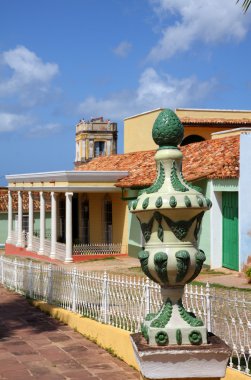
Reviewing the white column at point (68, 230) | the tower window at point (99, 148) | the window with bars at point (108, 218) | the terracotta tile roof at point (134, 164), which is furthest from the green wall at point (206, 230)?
the tower window at point (99, 148)

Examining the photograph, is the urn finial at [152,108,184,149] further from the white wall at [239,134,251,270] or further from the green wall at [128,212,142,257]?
the green wall at [128,212,142,257]

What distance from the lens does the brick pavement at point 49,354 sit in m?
7.09

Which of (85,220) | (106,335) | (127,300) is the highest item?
(85,220)

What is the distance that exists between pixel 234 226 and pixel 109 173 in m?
7.03

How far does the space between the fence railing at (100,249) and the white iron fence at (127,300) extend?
8445 mm

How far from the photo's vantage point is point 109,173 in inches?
879

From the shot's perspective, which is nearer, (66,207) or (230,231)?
(230,231)

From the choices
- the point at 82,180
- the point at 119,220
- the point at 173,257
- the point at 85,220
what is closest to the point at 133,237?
the point at 119,220

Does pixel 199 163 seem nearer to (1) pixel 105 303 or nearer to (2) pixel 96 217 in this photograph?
(2) pixel 96 217

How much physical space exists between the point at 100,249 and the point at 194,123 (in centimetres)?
760

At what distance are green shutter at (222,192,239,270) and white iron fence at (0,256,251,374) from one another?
3.75 metres

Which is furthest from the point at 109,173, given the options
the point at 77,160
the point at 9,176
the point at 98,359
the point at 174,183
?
the point at 77,160

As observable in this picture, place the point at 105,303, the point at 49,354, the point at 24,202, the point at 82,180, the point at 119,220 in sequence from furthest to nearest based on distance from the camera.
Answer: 1. the point at 24,202
2. the point at 119,220
3. the point at 82,180
4. the point at 105,303
5. the point at 49,354

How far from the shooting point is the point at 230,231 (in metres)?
16.7
